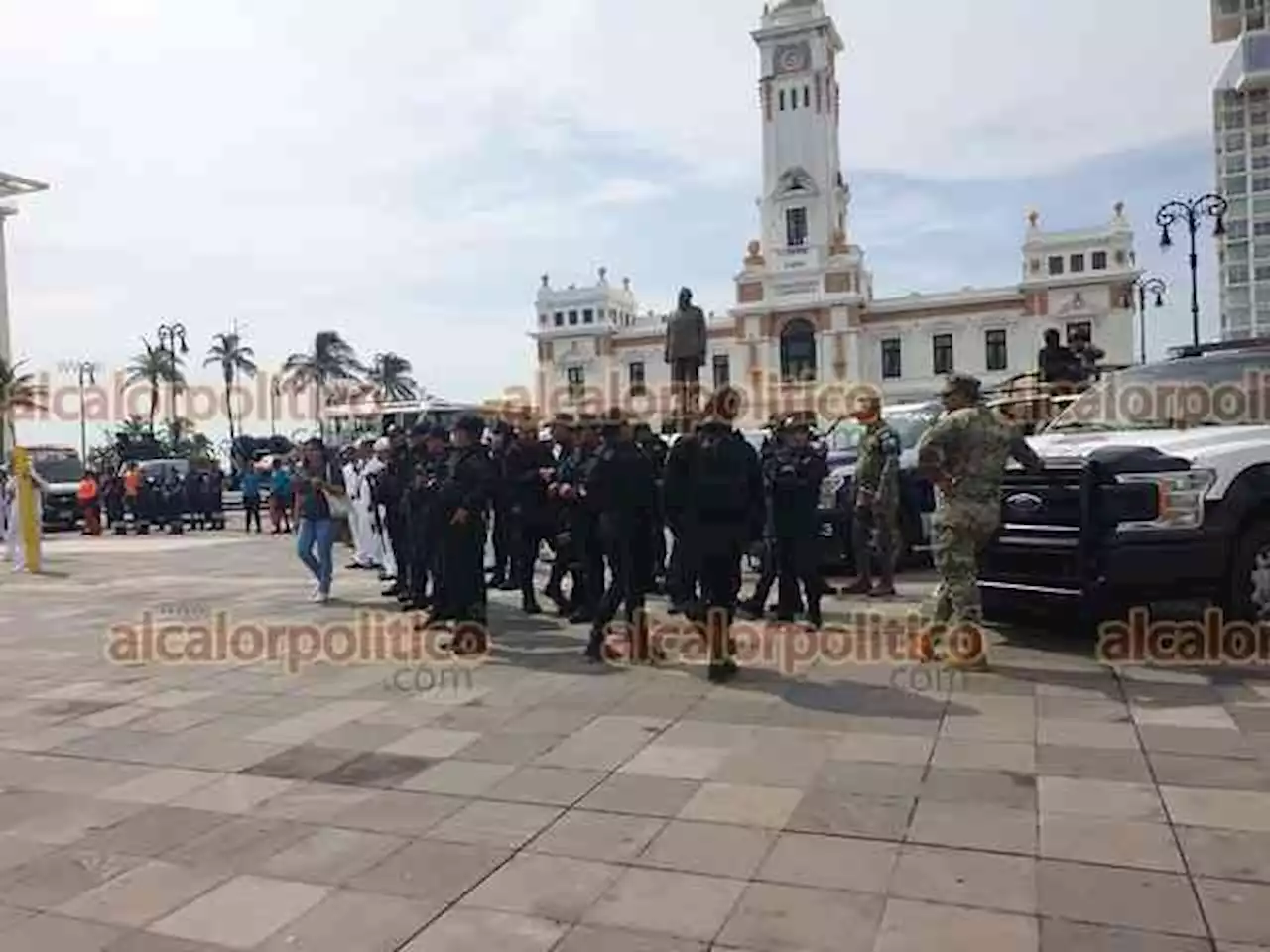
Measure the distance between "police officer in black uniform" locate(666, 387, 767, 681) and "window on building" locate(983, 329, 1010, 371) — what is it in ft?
224

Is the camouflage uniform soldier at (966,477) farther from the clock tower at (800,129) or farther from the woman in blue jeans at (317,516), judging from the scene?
the clock tower at (800,129)

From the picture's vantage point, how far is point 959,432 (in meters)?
6.77

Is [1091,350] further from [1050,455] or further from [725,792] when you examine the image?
[725,792]

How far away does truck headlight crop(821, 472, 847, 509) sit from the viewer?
11266mm

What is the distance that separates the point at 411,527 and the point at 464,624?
151 cm

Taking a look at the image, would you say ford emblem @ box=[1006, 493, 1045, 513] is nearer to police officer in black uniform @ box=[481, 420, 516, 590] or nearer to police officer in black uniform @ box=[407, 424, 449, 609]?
police officer in black uniform @ box=[481, 420, 516, 590]

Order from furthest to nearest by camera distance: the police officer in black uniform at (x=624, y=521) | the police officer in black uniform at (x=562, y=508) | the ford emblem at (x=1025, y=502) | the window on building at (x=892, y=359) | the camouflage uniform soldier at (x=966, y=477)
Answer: the window on building at (x=892, y=359) < the police officer in black uniform at (x=562, y=508) < the police officer in black uniform at (x=624, y=521) < the ford emblem at (x=1025, y=502) < the camouflage uniform soldier at (x=966, y=477)

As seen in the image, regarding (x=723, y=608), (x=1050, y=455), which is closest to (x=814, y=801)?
(x=723, y=608)

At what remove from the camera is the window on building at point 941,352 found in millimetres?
73688

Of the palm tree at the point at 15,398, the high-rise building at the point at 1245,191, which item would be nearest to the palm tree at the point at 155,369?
the palm tree at the point at 15,398

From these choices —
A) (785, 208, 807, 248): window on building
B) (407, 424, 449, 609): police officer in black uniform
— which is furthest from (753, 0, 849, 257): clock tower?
(407, 424, 449, 609): police officer in black uniform

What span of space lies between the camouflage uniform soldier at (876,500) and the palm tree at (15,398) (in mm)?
40873

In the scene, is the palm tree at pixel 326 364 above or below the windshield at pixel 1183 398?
above

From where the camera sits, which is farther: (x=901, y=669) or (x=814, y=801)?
(x=901, y=669)
